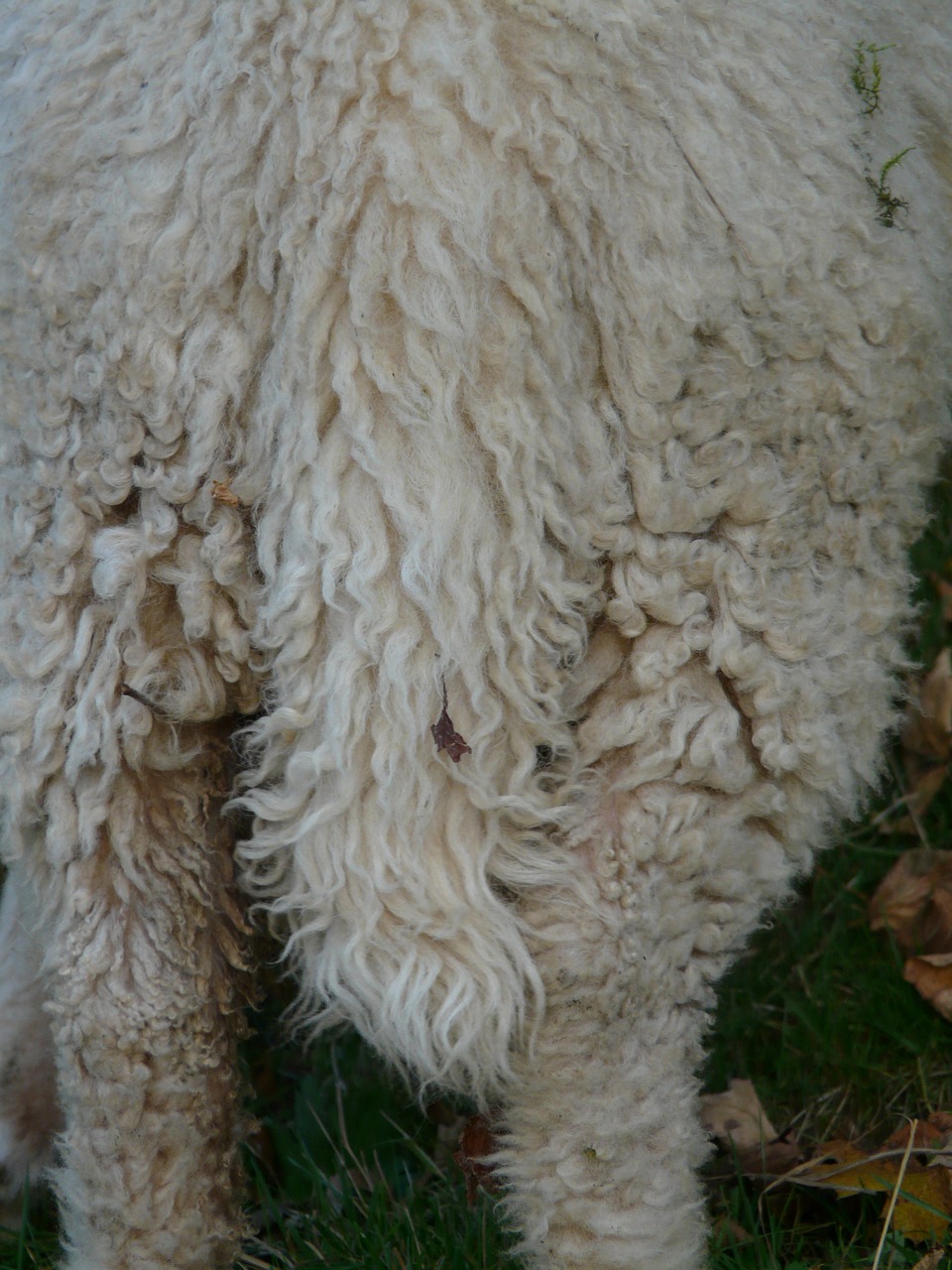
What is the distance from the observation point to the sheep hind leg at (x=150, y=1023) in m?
1.62

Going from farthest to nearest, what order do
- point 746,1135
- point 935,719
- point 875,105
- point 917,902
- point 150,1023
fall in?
point 935,719, point 917,902, point 746,1135, point 875,105, point 150,1023

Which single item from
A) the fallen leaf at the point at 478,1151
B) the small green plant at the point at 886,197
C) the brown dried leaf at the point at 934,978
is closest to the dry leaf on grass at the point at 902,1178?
the brown dried leaf at the point at 934,978

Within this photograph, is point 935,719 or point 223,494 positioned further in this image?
point 935,719

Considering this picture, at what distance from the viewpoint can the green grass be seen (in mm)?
1994

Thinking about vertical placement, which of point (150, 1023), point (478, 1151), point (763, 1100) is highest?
point (150, 1023)

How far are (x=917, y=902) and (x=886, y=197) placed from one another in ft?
4.49

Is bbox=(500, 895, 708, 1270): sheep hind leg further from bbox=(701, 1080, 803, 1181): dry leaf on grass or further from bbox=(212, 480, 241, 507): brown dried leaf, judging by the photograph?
bbox=(212, 480, 241, 507): brown dried leaf

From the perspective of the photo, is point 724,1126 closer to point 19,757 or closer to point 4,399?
point 19,757

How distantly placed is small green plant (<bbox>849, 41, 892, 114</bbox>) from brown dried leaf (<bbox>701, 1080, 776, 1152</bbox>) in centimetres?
149

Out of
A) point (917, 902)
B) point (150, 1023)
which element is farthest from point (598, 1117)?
point (917, 902)

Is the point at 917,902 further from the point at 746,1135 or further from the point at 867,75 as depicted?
the point at 867,75

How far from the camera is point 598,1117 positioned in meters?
1.65

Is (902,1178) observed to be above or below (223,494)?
below

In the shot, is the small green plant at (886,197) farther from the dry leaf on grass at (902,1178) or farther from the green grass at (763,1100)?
the dry leaf on grass at (902,1178)
